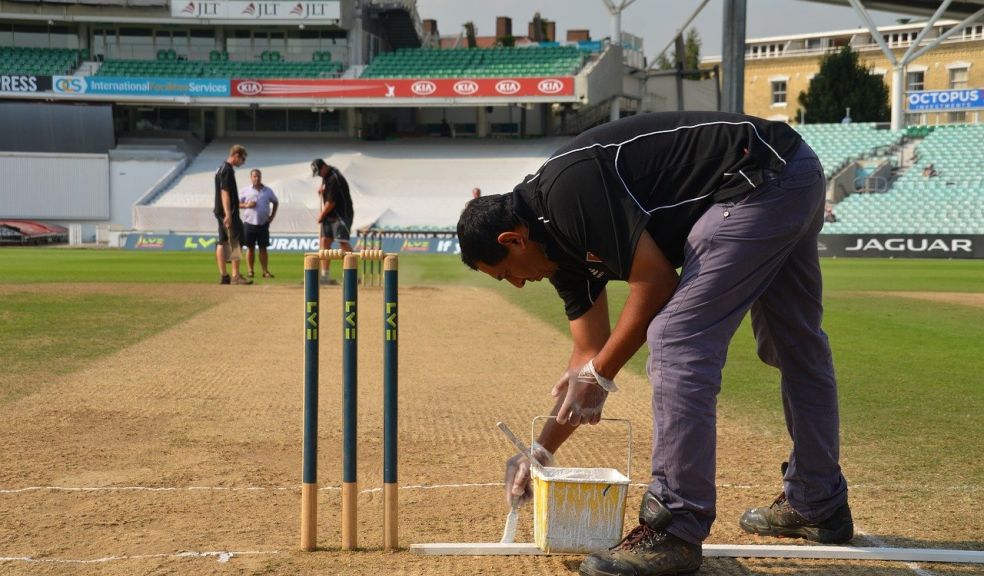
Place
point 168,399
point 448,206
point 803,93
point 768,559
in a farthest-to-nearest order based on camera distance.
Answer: point 803,93 < point 448,206 < point 168,399 < point 768,559

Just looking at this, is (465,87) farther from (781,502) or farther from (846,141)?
(781,502)

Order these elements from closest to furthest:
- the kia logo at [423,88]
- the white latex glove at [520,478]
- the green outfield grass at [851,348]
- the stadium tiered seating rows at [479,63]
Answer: the white latex glove at [520,478] → the green outfield grass at [851,348] → the kia logo at [423,88] → the stadium tiered seating rows at [479,63]

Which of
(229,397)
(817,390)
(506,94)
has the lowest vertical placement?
(229,397)

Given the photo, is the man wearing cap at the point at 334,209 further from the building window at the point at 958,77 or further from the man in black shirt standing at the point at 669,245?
the building window at the point at 958,77

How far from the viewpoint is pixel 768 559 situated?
14.1ft

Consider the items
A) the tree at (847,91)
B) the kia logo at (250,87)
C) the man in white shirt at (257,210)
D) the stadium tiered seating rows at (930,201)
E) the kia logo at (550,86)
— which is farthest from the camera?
the tree at (847,91)

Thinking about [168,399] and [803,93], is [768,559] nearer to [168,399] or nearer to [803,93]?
[168,399]

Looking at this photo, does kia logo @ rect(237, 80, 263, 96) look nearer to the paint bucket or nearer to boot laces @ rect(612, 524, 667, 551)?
the paint bucket

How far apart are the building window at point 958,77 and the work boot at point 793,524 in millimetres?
79314

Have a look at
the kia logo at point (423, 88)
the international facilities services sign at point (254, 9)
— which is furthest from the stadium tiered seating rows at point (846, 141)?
the international facilities services sign at point (254, 9)

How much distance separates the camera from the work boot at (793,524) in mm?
4488

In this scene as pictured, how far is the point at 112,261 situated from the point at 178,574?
2712 centimetres

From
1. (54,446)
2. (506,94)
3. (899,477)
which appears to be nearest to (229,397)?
(54,446)

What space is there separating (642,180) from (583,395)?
868mm
